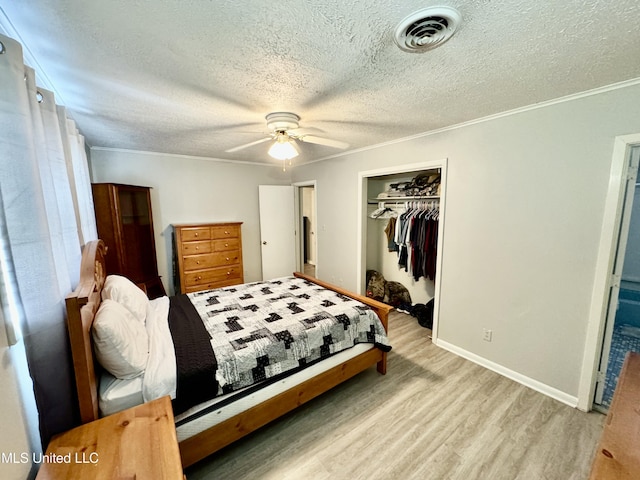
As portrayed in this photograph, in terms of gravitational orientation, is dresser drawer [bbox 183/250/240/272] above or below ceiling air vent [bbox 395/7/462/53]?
below

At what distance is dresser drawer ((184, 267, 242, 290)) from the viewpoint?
361 centimetres

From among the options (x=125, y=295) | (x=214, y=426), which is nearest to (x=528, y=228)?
(x=214, y=426)

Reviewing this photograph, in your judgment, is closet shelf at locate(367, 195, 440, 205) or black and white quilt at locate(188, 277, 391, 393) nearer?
black and white quilt at locate(188, 277, 391, 393)

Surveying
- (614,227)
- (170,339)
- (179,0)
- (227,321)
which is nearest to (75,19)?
(179,0)

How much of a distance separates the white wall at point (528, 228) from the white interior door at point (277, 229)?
8.11 ft

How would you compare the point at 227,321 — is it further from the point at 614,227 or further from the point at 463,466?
the point at 614,227

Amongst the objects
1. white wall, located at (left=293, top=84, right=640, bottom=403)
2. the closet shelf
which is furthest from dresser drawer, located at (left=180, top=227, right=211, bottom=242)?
white wall, located at (left=293, top=84, right=640, bottom=403)

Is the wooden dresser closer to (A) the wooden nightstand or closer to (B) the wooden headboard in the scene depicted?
(B) the wooden headboard

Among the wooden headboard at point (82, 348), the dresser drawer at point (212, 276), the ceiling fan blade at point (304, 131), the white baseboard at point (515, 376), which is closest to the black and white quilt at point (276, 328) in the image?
the wooden headboard at point (82, 348)

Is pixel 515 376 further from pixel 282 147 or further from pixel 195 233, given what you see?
pixel 195 233

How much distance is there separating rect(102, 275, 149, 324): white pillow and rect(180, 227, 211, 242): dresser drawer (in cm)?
153

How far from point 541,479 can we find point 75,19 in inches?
129

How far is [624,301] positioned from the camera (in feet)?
10.1

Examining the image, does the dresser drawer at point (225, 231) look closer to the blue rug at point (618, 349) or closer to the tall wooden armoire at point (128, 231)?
the tall wooden armoire at point (128, 231)
